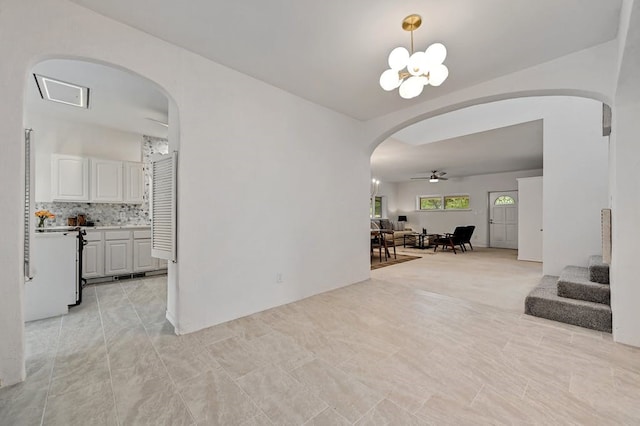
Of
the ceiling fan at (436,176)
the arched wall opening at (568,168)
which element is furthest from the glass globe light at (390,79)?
the ceiling fan at (436,176)

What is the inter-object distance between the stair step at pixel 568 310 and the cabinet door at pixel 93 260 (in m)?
6.16

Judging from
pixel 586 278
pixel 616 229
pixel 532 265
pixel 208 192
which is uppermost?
pixel 208 192

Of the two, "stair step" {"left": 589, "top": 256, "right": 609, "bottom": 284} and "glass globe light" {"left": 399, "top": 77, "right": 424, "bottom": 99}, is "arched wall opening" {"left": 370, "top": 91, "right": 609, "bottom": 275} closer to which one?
"stair step" {"left": 589, "top": 256, "right": 609, "bottom": 284}

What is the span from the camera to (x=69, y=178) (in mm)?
4398

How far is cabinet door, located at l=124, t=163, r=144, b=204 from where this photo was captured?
194 inches

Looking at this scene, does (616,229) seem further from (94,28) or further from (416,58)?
(94,28)

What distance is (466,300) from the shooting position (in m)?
3.43

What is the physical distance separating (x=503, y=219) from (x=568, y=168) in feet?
18.6

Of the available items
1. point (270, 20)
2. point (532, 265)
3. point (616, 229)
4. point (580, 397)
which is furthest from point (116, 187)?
point (532, 265)

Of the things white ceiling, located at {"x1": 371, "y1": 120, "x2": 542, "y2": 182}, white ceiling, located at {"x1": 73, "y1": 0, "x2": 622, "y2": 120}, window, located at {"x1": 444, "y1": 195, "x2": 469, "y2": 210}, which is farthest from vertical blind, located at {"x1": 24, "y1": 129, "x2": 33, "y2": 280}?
window, located at {"x1": 444, "y1": 195, "x2": 469, "y2": 210}

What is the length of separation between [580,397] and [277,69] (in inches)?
144

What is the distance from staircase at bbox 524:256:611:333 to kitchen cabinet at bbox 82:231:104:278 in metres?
6.16

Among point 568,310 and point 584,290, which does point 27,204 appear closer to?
point 568,310

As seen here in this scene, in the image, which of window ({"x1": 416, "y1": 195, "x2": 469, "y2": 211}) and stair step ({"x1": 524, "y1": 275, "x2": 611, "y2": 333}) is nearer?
stair step ({"x1": 524, "y1": 275, "x2": 611, "y2": 333})
